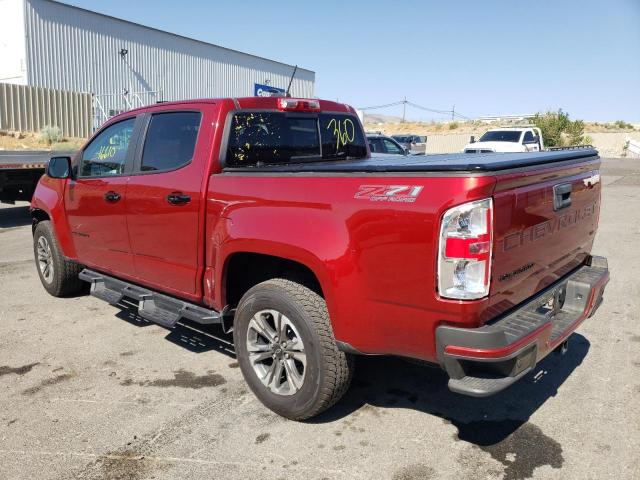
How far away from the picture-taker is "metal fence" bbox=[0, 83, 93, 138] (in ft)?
93.9

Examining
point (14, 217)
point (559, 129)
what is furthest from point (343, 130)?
point (559, 129)

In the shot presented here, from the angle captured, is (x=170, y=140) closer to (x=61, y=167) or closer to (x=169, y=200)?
(x=169, y=200)

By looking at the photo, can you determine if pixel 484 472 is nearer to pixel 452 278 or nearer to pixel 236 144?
pixel 452 278

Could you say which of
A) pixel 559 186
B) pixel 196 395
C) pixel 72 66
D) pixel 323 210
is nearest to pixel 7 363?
pixel 196 395

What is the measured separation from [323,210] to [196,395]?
5.50 ft

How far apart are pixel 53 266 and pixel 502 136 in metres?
20.4

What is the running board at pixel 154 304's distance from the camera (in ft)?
12.8

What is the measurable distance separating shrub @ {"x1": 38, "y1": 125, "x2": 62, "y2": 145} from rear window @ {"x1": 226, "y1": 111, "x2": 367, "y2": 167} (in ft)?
87.6

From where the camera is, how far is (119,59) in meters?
34.0

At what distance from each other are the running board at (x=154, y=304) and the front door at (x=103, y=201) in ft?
0.39

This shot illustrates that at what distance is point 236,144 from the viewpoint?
12.8ft

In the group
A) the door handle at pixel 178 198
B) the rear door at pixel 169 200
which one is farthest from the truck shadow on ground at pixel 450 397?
the door handle at pixel 178 198

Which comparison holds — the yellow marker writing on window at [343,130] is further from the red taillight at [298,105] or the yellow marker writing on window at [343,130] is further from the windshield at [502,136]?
the windshield at [502,136]

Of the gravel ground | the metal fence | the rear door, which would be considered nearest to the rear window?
the rear door
